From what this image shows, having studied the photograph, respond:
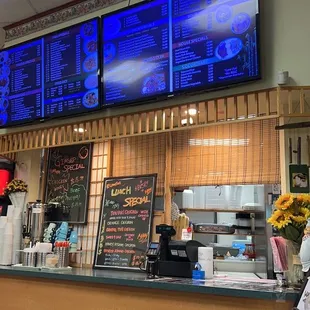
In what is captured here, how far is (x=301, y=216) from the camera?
7.42 feet

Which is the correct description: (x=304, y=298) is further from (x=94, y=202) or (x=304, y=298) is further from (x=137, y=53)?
(x=94, y=202)

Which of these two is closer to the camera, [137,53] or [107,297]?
[107,297]

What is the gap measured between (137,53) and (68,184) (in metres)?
1.45

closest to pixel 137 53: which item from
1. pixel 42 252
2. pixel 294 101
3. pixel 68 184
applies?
pixel 294 101

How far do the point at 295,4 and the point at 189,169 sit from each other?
1681 mm

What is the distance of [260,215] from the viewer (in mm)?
4453

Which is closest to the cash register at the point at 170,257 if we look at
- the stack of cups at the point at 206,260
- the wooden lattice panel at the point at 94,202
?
the stack of cups at the point at 206,260

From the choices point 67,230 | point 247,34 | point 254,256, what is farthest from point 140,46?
point 254,256

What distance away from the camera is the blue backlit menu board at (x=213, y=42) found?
2.73 meters

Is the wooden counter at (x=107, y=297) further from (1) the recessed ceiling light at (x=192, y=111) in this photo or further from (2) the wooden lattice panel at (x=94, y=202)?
(1) the recessed ceiling light at (x=192, y=111)

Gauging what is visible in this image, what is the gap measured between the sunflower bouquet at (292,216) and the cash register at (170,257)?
60cm

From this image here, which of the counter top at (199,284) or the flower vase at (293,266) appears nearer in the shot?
the counter top at (199,284)

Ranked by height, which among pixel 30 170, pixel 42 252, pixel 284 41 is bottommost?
pixel 42 252

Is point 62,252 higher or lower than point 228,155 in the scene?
lower
